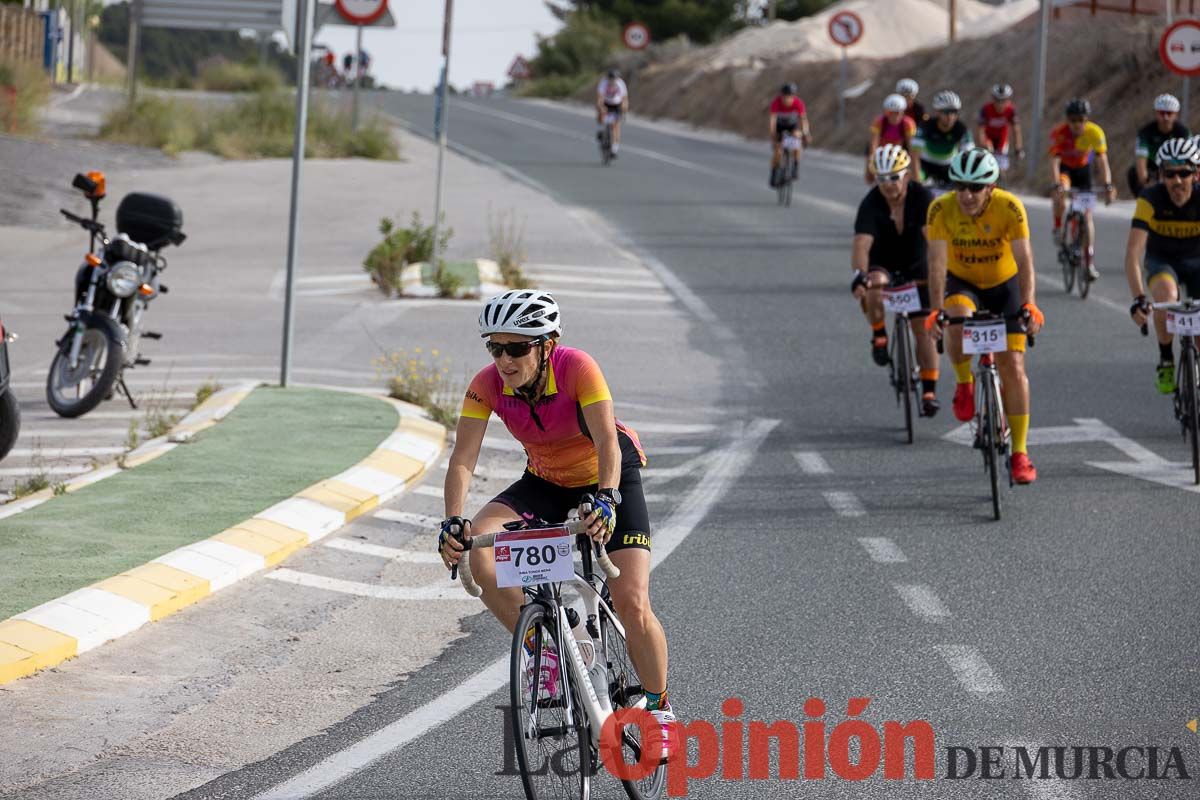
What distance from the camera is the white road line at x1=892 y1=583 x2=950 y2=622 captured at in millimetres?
7859

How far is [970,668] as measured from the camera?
7.03 metres

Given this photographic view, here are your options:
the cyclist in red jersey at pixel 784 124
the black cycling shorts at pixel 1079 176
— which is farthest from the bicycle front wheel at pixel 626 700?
the cyclist in red jersey at pixel 784 124

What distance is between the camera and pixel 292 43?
12.6m

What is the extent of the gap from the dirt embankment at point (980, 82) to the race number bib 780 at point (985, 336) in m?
21.8

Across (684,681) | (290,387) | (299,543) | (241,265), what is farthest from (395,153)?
(684,681)

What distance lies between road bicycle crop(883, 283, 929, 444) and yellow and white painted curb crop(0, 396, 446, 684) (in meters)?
3.47

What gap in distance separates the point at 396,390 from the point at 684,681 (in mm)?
6788

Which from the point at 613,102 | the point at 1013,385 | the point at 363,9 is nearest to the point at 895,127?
the point at 363,9

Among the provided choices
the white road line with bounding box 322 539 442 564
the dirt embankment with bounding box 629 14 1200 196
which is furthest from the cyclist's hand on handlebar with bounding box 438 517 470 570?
the dirt embankment with bounding box 629 14 1200 196

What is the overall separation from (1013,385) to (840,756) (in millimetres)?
5039

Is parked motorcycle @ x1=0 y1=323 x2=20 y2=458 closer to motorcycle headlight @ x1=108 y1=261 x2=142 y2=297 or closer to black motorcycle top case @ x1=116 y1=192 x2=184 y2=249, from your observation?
motorcycle headlight @ x1=108 y1=261 x2=142 y2=297

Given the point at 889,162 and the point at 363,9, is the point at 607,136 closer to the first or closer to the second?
the point at 363,9

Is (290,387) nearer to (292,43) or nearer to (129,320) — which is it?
(129,320)

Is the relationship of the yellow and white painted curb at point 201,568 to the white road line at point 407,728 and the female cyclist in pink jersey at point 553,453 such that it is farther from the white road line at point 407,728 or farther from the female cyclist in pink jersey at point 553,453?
the female cyclist in pink jersey at point 553,453
